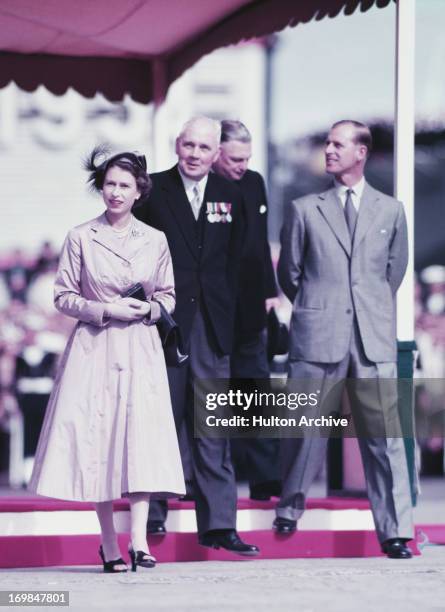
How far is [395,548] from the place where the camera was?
7945 mm

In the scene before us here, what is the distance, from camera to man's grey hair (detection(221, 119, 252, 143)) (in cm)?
849

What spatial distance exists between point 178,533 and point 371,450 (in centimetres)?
94

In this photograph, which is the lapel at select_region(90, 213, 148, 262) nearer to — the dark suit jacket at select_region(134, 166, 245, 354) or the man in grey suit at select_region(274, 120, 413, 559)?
the dark suit jacket at select_region(134, 166, 245, 354)

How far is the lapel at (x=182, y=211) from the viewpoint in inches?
308

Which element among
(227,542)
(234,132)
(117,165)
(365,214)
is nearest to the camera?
(117,165)

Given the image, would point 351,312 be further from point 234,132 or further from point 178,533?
→ point 178,533

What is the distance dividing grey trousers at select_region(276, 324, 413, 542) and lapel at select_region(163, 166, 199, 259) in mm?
742

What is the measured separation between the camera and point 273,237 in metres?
22.0

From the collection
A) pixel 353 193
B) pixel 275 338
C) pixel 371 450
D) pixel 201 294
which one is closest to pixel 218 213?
pixel 201 294

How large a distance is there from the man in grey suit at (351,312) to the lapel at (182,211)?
0.46 meters

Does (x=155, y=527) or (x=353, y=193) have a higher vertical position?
(x=353, y=193)

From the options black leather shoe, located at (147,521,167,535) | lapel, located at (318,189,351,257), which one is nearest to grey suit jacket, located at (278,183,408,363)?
lapel, located at (318,189,351,257)

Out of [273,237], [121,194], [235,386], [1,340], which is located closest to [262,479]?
[235,386]

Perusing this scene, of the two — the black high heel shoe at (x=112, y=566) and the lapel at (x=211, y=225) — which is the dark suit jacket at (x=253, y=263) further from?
the black high heel shoe at (x=112, y=566)
